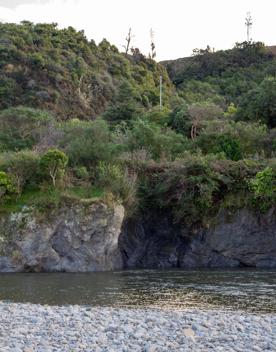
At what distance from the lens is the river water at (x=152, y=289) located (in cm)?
Answer: 2878

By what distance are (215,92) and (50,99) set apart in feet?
99.1

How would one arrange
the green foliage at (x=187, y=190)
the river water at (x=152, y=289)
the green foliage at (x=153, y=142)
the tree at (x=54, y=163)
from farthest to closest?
the green foliage at (x=153, y=142), the green foliage at (x=187, y=190), the tree at (x=54, y=163), the river water at (x=152, y=289)

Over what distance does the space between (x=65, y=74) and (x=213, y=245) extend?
54656mm

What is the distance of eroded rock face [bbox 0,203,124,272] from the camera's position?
46.7 meters

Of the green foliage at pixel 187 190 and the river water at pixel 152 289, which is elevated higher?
the green foliage at pixel 187 190

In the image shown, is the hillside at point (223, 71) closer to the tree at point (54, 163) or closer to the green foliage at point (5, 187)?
the tree at point (54, 163)

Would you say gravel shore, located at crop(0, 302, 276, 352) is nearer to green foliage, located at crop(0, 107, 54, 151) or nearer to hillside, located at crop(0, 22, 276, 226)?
hillside, located at crop(0, 22, 276, 226)

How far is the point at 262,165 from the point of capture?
52.6 meters

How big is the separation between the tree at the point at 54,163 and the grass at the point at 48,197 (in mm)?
1232

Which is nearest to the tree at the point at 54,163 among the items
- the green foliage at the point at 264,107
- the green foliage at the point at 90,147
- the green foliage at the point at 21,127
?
the green foliage at the point at 90,147

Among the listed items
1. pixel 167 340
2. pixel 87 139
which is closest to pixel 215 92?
pixel 87 139

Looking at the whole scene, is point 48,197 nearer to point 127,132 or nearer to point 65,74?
point 127,132

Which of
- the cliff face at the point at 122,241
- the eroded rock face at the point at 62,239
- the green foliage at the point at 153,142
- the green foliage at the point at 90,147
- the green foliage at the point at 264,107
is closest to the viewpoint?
the eroded rock face at the point at 62,239

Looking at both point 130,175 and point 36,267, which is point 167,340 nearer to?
point 36,267
